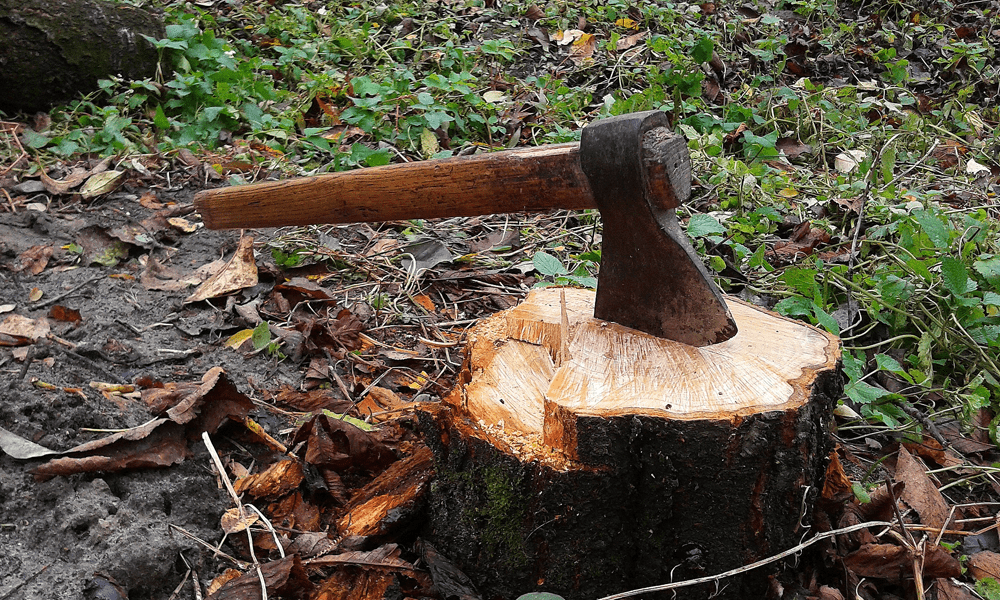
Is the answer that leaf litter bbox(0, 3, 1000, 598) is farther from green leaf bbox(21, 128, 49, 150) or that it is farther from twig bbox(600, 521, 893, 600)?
green leaf bbox(21, 128, 49, 150)

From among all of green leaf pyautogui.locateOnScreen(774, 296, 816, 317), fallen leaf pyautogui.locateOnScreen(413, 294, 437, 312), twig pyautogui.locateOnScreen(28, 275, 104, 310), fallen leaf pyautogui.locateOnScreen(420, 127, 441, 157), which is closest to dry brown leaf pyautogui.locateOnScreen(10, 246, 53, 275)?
twig pyautogui.locateOnScreen(28, 275, 104, 310)

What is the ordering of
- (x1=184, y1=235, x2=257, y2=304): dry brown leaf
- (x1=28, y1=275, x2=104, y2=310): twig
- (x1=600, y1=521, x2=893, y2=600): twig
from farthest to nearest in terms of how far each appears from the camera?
(x1=184, y1=235, x2=257, y2=304): dry brown leaf, (x1=28, y1=275, x2=104, y2=310): twig, (x1=600, y1=521, x2=893, y2=600): twig

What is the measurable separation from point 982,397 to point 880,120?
8.82 feet

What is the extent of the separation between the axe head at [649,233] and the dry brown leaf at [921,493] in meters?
0.80

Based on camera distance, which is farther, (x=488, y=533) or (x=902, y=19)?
(x=902, y=19)

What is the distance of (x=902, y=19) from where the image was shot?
5.50m

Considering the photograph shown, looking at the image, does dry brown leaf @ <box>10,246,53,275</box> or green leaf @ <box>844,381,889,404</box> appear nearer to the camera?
green leaf @ <box>844,381,889,404</box>

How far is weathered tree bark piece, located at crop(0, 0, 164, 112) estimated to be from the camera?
4359 millimetres

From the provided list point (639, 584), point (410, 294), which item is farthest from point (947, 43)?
point (639, 584)

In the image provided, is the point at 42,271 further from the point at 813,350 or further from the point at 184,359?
the point at 813,350

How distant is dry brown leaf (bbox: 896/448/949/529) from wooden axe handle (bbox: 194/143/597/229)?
1.25 m

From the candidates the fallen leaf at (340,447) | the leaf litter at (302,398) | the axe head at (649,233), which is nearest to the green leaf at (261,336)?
the leaf litter at (302,398)

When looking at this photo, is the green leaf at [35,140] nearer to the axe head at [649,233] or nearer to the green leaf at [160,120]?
the green leaf at [160,120]

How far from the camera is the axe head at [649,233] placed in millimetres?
1800
